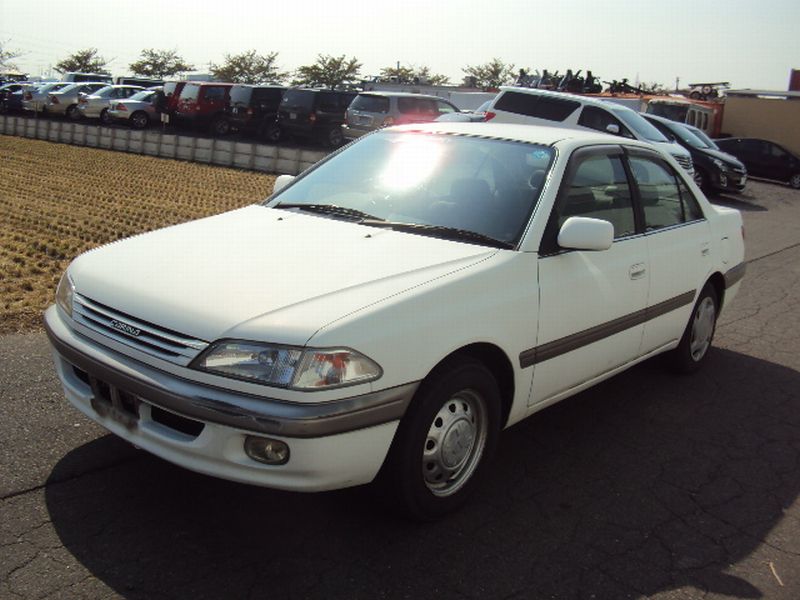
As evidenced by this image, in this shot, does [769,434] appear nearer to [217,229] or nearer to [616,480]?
[616,480]

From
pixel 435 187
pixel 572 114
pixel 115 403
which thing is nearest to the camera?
pixel 115 403

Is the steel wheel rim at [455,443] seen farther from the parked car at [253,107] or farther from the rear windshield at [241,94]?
the rear windshield at [241,94]

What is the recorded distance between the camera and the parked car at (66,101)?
31266mm

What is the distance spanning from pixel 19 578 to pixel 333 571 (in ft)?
3.49

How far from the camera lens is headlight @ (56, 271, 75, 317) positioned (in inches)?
136

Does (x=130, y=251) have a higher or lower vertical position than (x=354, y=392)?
higher

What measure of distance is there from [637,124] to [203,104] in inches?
643

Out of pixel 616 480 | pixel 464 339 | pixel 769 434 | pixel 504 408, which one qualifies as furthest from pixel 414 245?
pixel 769 434

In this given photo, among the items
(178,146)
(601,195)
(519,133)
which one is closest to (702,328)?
(601,195)

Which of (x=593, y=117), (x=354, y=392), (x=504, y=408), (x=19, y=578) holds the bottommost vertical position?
(x=19, y=578)

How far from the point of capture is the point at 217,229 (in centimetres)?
394

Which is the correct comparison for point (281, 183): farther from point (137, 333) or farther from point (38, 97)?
point (38, 97)

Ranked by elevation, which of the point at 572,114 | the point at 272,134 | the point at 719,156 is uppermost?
the point at 572,114

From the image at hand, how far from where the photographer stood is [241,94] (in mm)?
27047
